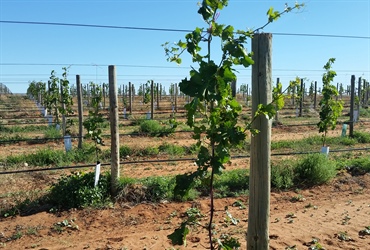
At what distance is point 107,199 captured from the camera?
5602 mm

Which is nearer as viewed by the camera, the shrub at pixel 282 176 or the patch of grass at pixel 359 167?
the shrub at pixel 282 176

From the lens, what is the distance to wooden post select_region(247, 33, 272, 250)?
264cm

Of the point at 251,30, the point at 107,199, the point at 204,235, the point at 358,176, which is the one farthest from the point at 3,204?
the point at 358,176

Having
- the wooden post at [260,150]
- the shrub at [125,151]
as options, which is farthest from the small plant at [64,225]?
the shrub at [125,151]

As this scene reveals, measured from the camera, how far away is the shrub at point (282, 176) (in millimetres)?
6462

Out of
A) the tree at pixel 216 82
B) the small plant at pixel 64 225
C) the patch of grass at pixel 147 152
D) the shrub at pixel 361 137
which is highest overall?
the tree at pixel 216 82

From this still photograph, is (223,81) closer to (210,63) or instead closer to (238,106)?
(210,63)

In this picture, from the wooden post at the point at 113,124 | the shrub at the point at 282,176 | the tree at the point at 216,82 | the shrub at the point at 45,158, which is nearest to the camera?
the tree at the point at 216,82

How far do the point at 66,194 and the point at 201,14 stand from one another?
13.9ft

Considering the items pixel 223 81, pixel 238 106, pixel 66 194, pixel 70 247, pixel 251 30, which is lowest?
pixel 70 247

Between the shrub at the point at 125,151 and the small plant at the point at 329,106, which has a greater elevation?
the small plant at the point at 329,106

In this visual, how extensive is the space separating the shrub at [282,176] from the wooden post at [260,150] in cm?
386

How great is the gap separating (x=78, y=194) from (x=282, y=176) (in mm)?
3940

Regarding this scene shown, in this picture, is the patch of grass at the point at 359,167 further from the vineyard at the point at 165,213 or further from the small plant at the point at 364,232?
the small plant at the point at 364,232
